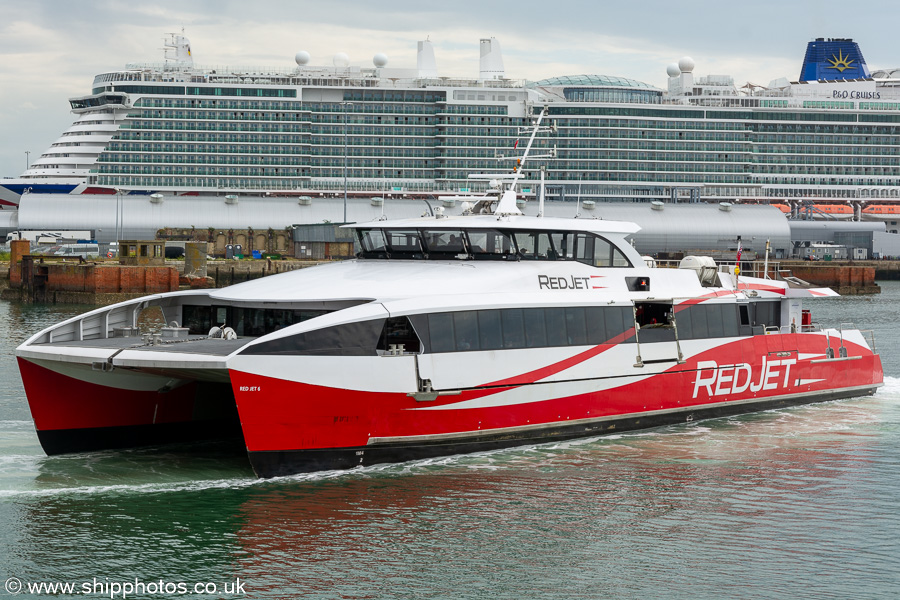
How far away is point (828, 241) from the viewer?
95.9 metres

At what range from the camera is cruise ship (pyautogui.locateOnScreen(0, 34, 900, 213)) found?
9144cm

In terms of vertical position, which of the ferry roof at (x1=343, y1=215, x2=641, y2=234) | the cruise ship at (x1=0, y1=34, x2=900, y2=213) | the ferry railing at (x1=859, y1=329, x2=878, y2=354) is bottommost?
the ferry railing at (x1=859, y1=329, x2=878, y2=354)

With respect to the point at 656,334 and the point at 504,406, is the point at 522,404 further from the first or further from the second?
the point at 656,334

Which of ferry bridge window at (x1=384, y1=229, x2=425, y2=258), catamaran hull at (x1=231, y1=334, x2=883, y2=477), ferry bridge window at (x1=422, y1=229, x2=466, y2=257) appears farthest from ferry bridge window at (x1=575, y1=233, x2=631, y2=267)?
ferry bridge window at (x1=384, y1=229, x2=425, y2=258)

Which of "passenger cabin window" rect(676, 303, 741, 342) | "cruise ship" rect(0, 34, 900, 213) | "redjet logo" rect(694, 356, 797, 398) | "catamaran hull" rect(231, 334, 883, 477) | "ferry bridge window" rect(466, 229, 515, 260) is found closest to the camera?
"catamaran hull" rect(231, 334, 883, 477)

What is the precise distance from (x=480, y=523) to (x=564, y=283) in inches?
Result: 212

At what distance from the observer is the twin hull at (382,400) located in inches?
568

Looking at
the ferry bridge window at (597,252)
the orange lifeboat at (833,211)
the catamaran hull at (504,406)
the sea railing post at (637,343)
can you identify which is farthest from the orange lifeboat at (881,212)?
the sea railing post at (637,343)

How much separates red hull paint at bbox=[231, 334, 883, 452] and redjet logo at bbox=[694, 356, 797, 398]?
2 centimetres

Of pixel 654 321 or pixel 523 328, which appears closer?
pixel 523 328

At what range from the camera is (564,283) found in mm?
17734

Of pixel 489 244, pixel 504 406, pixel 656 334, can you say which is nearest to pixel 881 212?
pixel 656 334

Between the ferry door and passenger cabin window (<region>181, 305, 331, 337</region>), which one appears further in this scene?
the ferry door

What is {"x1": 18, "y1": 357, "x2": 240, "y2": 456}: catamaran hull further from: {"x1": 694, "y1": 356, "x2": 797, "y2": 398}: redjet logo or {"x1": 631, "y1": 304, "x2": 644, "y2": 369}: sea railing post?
{"x1": 694, "y1": 356, "x2": 797, "y2": 398}: redjet logo
